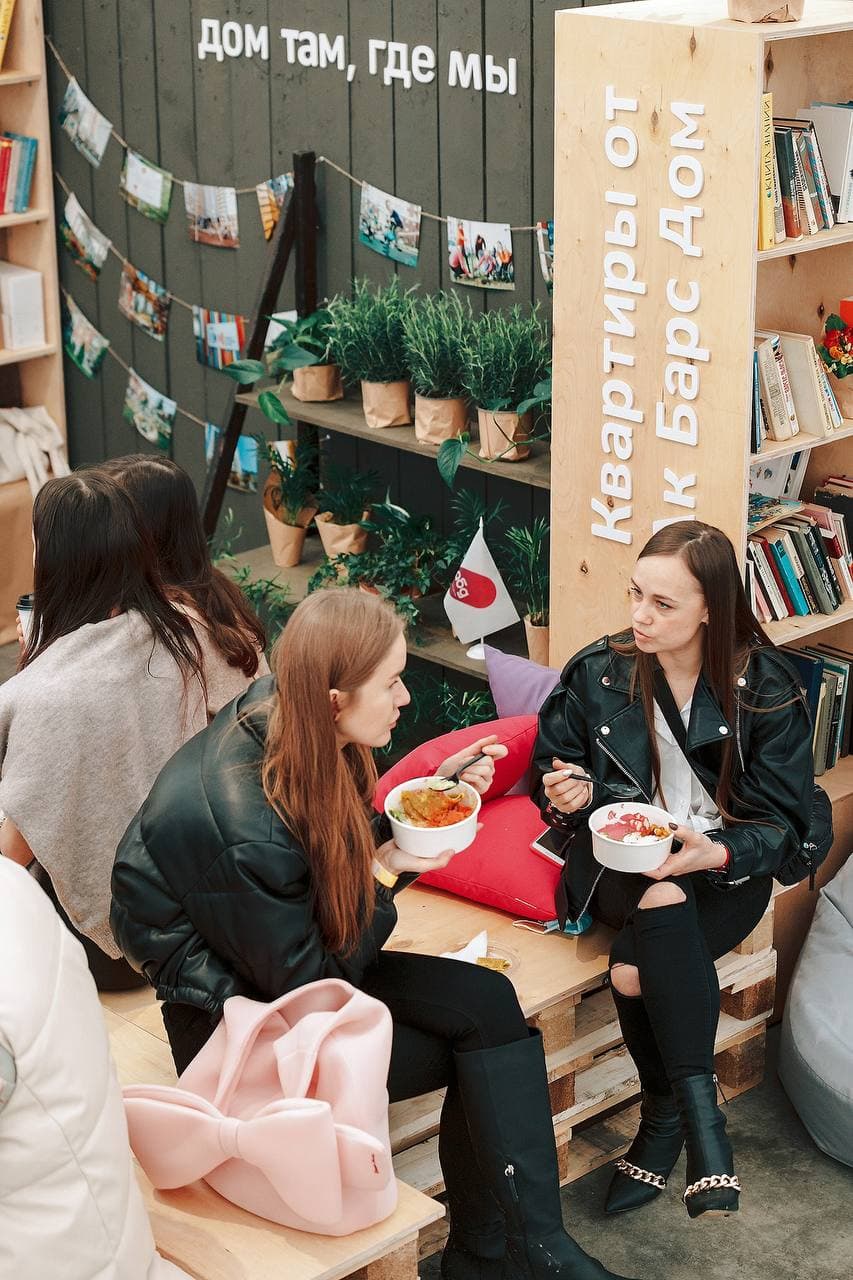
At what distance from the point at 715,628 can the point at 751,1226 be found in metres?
1.04

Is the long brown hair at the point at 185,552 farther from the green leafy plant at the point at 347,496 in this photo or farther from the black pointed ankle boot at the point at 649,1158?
the green leafy plant at the point at 347,496

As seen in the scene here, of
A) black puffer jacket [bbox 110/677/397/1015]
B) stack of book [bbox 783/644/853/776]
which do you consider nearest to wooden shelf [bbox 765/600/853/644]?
stack of book [bbox 783/644/853/776]

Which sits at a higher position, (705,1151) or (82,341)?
(82,341)

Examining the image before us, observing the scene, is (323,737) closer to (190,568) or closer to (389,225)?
(190,568)

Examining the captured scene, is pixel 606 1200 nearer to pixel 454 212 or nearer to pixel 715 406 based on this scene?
pixel 715 406

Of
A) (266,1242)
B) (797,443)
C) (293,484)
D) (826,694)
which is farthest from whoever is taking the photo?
(293,484)

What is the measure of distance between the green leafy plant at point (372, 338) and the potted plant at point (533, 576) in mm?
489

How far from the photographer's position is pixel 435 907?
3.26 m

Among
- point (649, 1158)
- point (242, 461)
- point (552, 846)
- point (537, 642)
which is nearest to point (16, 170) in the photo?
point (242, 461)

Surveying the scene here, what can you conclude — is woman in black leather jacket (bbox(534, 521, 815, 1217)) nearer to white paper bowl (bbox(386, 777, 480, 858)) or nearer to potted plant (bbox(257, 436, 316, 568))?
white paper bowl (bbox(386, 777, 480, 858))

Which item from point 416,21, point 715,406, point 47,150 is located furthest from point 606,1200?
point 47,150

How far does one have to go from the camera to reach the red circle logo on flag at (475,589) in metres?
4.07

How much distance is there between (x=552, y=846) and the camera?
3205 millimetres

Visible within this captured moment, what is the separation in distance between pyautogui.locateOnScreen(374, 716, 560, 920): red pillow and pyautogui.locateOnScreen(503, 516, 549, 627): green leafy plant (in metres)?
0.57
